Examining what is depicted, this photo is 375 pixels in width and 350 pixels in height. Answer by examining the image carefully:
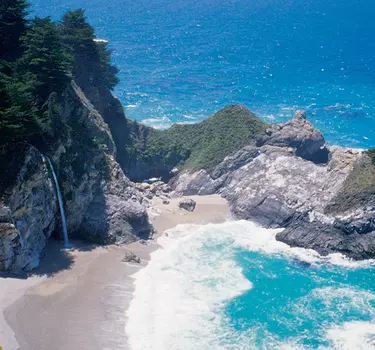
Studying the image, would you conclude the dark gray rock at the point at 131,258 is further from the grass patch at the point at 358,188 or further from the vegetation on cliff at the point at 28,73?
the grass patch at the point at 358,188

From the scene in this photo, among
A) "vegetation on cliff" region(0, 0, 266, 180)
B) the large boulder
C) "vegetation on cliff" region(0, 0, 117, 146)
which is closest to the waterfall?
"vegetation on cliff" region(0, 0, 266, 180)

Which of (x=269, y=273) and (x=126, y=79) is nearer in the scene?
(x=269, y=273)

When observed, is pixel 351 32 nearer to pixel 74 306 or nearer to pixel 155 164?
pixel 155 164

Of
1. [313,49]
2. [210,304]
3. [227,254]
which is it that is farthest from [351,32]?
[210,304]

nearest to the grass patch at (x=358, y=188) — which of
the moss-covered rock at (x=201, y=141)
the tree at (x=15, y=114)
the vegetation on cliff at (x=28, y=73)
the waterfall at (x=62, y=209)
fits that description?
the moss-covered rock at (x=201, y=141)

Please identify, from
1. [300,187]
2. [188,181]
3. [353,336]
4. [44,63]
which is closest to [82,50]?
[44,63]

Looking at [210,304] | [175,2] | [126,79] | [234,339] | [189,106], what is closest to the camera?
[234,339]
